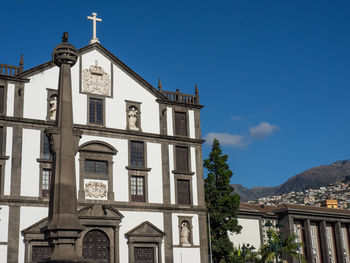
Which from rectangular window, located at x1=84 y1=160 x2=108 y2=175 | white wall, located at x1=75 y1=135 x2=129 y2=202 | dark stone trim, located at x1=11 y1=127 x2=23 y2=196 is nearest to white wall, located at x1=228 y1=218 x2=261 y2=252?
white wall, located at x1=75 y1=135 x2=129 y2=202

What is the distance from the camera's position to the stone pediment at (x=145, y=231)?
33.3m

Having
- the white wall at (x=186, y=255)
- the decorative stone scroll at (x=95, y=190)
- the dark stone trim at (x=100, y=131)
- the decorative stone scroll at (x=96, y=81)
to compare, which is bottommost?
the white wall at (x=186, y=255)

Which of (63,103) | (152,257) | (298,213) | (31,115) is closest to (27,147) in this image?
(31,115)

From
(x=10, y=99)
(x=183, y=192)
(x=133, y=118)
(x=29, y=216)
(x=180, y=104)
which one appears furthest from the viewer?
(x=180, y=104)

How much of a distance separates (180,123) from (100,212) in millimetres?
8970

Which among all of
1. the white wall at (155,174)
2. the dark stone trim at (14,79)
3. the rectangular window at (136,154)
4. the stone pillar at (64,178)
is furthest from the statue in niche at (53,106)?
the stone pillar at (64,178)

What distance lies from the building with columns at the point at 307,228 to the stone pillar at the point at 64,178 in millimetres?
28099

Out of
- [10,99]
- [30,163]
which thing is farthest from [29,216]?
[10,99]

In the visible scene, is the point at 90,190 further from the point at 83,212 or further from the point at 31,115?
the point at 31,115

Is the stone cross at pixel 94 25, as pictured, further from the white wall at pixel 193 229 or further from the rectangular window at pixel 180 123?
the white wall at pixel 193 229

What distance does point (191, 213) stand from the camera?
118 feet

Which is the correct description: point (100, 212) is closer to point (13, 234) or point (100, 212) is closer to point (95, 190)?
point (95, 190)

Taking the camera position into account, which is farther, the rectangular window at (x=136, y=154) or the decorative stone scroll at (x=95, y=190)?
the rectangular window at (x=136, y=154)

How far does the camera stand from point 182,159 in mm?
36969
